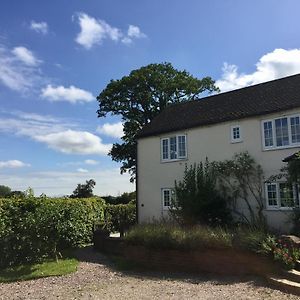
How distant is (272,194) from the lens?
61.0ft

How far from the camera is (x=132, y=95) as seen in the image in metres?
42.7

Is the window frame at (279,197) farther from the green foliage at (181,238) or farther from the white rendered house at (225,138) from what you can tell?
the green foliage at (181,238)

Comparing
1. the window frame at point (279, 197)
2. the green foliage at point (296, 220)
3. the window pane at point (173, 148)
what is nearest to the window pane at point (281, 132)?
the window frame at point (279, 197)

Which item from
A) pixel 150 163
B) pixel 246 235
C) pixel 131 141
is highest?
pixel 131 141

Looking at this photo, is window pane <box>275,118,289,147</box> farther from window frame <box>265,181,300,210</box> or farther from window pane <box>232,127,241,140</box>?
window pane <box>232,127,241,140</box>

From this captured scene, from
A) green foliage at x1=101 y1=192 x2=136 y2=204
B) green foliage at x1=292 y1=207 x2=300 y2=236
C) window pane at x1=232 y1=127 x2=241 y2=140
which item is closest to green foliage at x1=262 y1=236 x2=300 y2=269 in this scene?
green foliage at x1=292 y1=207 x2=300 y2=236

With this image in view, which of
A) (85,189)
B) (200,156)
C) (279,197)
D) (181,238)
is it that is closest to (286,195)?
(279,197)

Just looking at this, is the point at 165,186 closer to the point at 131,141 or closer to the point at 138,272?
the point at 138,272

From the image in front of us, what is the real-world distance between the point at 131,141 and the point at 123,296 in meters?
33.3

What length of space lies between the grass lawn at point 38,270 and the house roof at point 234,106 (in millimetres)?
11208

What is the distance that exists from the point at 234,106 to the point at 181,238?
10902mm

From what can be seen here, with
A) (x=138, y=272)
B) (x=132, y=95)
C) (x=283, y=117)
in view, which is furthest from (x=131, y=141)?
(x=138, y=272)

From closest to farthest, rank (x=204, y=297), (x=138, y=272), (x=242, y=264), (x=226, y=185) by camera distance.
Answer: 1. (x=204, y=297)
2. (x=242, y=264)
3. (x=138, y=272)
4. (x=226, y=185)

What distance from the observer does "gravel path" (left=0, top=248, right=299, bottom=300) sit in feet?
31.3
